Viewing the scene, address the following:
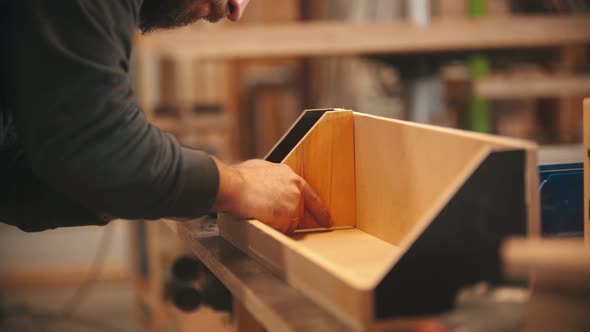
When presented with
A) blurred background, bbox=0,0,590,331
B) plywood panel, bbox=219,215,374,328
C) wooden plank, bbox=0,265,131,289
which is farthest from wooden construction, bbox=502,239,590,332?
wooden plank, bbox=0,265,131,289

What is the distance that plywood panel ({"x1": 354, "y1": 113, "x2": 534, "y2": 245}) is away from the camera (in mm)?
986

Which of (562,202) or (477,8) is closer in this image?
(562,202)

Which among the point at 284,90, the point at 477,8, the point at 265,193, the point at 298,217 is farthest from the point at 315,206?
the point at 284,90

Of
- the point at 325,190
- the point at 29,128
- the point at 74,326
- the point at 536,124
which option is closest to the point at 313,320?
the point at 29,128

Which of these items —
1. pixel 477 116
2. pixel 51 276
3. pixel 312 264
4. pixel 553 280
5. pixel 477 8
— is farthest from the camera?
pixel 51 276

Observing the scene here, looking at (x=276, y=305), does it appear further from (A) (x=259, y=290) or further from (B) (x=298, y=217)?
(B) (x=298, y=217)

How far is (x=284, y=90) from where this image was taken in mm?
5363

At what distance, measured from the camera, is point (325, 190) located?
135 cm

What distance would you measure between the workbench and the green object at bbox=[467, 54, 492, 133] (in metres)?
2.23

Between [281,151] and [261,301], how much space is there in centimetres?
52

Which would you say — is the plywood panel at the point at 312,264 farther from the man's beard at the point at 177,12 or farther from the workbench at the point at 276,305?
the man's beard at the point at 177,12

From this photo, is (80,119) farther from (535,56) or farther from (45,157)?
(535,56)

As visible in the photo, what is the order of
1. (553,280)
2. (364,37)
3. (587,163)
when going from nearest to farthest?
(553,280) < (587,163) < (364,37)

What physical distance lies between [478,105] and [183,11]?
8.04 ft
